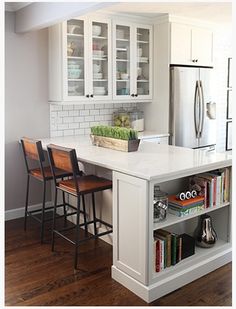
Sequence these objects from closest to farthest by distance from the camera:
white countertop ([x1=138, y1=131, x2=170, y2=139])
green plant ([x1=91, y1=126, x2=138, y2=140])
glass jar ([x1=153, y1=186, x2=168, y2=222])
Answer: glass jar ([x1=153, y1=186, x2=168, y2=222]) < green plant ([x1=91, y1=126, x2=138, y2=140]) < white countertop ([x1=138, y1=131, x2=170, y2=139])

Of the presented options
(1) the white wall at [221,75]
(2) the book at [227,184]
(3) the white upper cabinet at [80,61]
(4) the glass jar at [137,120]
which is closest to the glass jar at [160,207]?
(2) the book at [227,184]

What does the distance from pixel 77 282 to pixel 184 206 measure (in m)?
0.96

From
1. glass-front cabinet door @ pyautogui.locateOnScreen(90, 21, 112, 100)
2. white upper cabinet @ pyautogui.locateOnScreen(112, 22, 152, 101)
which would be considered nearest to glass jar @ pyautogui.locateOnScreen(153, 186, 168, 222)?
glass-front cabinet door @ pyautogui.locateOnScreen(90, 21, 112, 100)

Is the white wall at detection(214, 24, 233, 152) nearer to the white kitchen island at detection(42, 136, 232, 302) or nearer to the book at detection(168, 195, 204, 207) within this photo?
the white kitchen island at detection(42, 136, 232, 302)

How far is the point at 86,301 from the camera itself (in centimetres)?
253

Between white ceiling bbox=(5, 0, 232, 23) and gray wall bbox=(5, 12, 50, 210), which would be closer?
white ceiling bbox=(5, 0, 232, 23)

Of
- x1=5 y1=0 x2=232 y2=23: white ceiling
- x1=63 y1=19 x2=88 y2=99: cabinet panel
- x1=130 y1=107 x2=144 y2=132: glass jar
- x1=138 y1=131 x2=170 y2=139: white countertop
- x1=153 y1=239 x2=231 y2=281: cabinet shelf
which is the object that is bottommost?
x1=153 y1=239 x2=231 y2=281: cabinet shelf

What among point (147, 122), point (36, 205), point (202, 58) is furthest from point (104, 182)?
point (202, 58)

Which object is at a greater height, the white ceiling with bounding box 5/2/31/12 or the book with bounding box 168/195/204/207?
the white ceiling with bounding box 5/2/31/12

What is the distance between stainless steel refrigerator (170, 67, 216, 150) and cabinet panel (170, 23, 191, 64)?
0.13 metres

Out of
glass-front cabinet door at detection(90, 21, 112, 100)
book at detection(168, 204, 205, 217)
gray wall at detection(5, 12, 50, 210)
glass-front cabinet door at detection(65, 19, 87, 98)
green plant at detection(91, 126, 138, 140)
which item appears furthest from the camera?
glass-front cabinet door at detection(90, 21, 112, 100)

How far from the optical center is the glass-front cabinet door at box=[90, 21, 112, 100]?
4.33 meters

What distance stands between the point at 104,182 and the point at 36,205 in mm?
1515

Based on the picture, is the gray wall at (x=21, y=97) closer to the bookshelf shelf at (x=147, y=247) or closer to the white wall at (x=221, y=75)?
the bookshelf shelf at (x=147, y=247)
